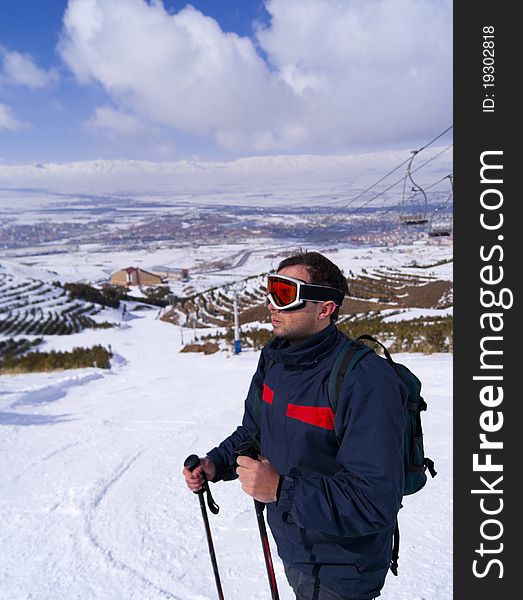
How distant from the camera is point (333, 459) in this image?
1533 millimetres

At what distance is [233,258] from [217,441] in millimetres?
85378

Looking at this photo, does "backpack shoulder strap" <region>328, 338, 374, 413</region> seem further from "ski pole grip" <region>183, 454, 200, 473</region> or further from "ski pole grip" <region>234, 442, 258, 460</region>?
"ski pole grip" <region>183, 454, 200, 473</region>

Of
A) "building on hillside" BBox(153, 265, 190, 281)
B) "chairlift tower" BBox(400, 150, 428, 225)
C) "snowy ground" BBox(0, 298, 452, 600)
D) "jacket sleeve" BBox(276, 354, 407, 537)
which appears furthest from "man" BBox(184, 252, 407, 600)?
"building on hillside" BBox(153, 265, 190, 281)

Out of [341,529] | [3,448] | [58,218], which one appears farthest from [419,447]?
[58,218]

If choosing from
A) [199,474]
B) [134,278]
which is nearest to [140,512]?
[199,474]

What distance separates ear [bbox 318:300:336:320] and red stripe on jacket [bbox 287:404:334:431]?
14.0 inches

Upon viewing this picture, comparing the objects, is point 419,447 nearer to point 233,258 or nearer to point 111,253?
point 233,258

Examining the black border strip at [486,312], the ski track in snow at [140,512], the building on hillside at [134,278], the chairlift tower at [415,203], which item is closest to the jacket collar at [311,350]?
the black border strip at [486,312]

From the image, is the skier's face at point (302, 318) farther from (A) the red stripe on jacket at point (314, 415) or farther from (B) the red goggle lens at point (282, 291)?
(A) the red stripe on jacket at point (314, 415)

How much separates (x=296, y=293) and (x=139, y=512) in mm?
2940

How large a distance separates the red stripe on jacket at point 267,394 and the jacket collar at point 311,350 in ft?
0.49

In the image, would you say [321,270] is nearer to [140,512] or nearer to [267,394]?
[267,394]

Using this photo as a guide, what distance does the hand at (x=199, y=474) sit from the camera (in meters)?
1.89

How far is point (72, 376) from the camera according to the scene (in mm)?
10570
